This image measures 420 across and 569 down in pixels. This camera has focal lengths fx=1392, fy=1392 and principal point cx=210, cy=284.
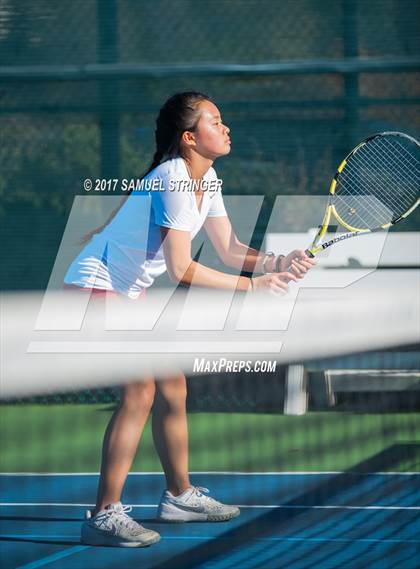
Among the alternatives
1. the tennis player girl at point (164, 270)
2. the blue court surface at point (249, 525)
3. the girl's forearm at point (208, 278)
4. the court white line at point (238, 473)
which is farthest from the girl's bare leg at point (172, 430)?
the court white line at point (238, 473)

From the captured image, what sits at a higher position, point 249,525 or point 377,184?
point 377,184

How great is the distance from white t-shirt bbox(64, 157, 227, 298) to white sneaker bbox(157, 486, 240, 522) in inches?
18.4

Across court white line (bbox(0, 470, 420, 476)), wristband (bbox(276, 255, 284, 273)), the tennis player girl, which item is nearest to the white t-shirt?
the tennis player girl

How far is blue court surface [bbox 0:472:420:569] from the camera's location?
3043 millimetres

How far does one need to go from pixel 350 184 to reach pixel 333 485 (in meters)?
0.81

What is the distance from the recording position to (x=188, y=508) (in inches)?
124

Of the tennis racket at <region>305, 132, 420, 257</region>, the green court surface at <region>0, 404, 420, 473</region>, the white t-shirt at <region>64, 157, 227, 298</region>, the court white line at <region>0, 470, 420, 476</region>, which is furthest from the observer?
the green court surface at <region>0, 404, 420, 473</region>

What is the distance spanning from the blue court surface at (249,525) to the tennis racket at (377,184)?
64cm

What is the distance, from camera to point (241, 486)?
357cm

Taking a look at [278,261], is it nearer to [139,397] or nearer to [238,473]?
[139,397]

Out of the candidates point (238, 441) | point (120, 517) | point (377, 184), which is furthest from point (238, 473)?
point (377, 184)

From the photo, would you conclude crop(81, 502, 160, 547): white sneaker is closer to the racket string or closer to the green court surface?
the green court surface

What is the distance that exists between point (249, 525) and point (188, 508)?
17cm

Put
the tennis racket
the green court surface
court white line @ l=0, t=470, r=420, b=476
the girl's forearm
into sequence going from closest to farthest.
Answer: the girl's forearm, the tennis racket, court white line @ l=0, t=470, r=420, b=476, the green court surface
